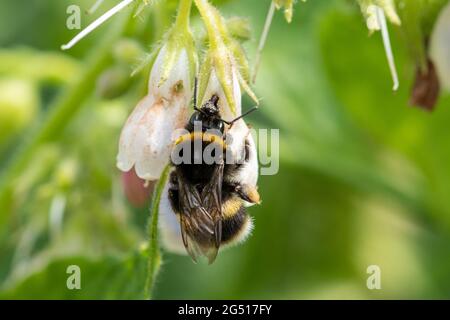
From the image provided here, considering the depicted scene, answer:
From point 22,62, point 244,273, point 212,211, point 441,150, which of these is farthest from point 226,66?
point 244,273

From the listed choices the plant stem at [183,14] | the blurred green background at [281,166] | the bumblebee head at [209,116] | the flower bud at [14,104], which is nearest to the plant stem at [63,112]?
the blurred green background at [281,166]

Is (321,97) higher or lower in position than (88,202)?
higher

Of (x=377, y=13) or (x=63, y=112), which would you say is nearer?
(x=377, y=13)

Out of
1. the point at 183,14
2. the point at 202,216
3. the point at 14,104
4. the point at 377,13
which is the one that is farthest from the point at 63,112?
the point at 377,13

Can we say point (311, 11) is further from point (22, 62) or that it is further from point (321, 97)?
point (22, 62)

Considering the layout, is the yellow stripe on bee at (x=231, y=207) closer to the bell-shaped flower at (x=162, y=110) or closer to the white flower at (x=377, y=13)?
the bell-shaped flower at (x=162, y=110)

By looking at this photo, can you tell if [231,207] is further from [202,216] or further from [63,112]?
[63,112]
